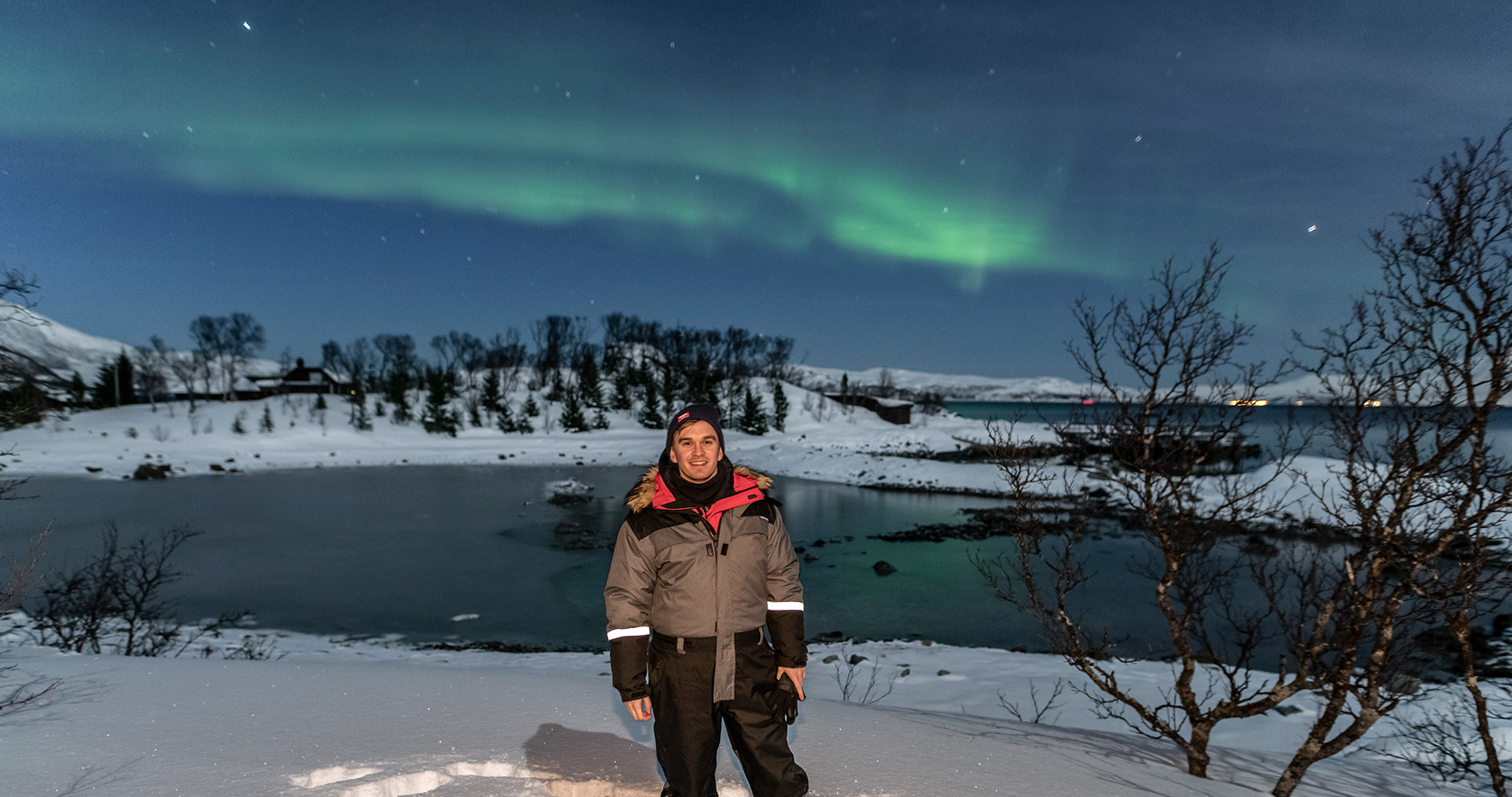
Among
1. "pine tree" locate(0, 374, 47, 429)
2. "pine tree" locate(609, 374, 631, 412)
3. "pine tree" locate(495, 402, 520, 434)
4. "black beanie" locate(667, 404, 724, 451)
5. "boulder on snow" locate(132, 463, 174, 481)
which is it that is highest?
"pine tree" locate(609, 374, 631, 412)

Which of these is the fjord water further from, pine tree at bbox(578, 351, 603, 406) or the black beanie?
pine tree at bbox(578, 351, 603, 406)

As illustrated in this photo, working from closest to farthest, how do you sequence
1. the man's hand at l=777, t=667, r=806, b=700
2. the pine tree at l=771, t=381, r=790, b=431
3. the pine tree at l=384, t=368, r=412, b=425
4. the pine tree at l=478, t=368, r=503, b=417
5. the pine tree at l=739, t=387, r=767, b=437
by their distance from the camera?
1. the man's hand at l=777, t=667, r=806, b=700
2. the pine tree at l=384, t=368, r=412, b=425
3. the pine tree at l=739, t=387, r=767, b=437
4. the pine tree at l=771, t=381, r=790, b=431
5. the pine tree at l=478, t=368, r=503, b=417

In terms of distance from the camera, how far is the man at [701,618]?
2.90 m

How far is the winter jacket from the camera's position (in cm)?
286

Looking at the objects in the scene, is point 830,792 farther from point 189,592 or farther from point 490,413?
point 490,413

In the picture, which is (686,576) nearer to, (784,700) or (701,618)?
(701,618)

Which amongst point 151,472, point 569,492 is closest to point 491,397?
point 151,472

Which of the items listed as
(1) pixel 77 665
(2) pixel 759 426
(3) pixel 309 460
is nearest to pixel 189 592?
(1) pixel 77 665

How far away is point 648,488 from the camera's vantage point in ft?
9.81

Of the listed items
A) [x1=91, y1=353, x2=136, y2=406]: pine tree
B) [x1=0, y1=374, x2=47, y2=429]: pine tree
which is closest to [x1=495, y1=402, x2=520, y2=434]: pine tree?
[x1=91, y1=353, x2=136, y2=406]: pine tree

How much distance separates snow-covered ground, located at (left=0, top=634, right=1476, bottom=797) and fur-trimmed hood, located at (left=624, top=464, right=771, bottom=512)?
150 centimetres

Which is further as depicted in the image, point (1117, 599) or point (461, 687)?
point (1117, 599)

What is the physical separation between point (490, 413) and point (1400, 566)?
54.6m

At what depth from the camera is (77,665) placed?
187 inches
